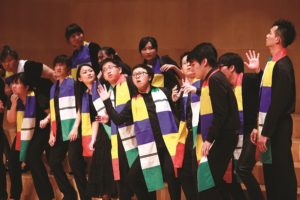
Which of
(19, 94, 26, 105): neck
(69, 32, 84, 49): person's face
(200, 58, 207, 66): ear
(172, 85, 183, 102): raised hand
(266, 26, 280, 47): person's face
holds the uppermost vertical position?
(69, 32, 84, 49): person's face

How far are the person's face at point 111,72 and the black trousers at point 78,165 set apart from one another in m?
0.63

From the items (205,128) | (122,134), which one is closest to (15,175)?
(122,134)

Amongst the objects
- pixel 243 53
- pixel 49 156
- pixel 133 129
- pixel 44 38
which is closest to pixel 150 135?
pixel 133 129

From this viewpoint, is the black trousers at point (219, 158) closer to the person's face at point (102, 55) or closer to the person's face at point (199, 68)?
the person's face at point (199, 68)

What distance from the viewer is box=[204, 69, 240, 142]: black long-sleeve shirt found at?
3.46 meters

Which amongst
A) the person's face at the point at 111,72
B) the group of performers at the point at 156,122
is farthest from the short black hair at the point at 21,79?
the person's face at the point at 111,72

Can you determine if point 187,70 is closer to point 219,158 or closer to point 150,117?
point 150,117

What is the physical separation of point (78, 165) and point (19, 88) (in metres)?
0.95

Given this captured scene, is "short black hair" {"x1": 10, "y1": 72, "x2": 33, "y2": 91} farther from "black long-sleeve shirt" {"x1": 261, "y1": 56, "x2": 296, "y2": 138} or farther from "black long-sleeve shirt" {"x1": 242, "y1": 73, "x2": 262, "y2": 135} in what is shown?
"black long-sleeve shirt" {"x1": 261, "y1": 56, "x2": 296, "y2": 138}

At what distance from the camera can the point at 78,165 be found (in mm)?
4652

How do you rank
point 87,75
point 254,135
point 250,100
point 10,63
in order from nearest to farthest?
point 254,135
point 250,100
point 87,75
point 10,63

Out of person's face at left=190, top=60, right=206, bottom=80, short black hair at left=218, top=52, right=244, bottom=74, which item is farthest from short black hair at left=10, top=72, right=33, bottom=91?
person's face at left=190, top=60, right=206, bottom=80

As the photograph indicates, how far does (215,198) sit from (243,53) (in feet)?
10.5

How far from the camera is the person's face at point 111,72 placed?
14.6 feet
